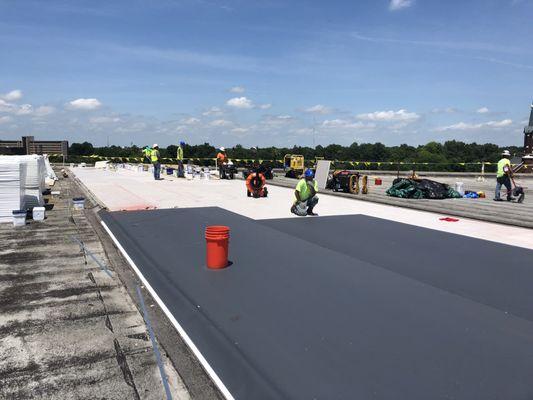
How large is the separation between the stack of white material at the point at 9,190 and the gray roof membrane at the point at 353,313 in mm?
3687

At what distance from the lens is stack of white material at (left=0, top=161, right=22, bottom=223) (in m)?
10.5

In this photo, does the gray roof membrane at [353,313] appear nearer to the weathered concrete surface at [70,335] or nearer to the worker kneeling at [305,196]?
the weathered concrete surface at [70,335]

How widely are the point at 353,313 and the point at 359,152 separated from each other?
79195mm

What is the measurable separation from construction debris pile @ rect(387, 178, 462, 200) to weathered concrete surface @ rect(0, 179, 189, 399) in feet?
38.3

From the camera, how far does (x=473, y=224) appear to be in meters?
10.9

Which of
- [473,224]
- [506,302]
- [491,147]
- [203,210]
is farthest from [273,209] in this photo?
[491,147]

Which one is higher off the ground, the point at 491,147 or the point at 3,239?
the point at 491,147

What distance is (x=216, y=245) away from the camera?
6496 millimetres

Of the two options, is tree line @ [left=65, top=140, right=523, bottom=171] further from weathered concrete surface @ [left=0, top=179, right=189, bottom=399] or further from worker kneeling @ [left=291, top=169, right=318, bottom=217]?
weathered concrete surface @ [left=0, top=179, right=189, bottom=399]

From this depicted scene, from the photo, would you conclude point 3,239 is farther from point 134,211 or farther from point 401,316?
point 401,316

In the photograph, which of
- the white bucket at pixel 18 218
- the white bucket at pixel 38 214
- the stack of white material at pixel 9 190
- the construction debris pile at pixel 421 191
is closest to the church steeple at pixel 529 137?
the construction debris pile at pixel 421 191

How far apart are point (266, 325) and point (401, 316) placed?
5.22ft

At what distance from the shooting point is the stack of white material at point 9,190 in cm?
1045

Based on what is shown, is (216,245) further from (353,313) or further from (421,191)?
(421,191)
